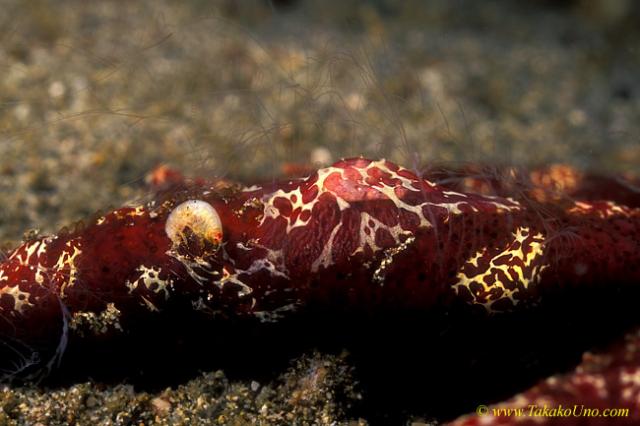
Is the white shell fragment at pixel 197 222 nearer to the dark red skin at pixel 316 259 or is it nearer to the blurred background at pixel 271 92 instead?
the dark red skin at pixel 316 259

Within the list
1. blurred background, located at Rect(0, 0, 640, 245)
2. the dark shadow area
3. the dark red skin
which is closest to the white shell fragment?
the dark red skin

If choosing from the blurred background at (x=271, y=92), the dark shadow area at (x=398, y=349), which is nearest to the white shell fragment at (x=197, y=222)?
the dark shadow area at (x=398, y=349)

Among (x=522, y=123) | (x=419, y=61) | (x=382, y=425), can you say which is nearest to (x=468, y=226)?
(x=382, y=425)

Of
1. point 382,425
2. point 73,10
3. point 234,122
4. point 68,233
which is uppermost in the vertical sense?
point 73,10

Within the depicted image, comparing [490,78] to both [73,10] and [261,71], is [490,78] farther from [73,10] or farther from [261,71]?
[73,10]

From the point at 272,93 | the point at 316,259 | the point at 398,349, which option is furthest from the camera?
the point at 272,93

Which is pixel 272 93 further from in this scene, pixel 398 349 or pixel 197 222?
pixel 398 349

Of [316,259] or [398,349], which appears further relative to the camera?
[398,349]

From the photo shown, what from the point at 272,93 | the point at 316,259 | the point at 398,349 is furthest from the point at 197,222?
the point at 272,93
